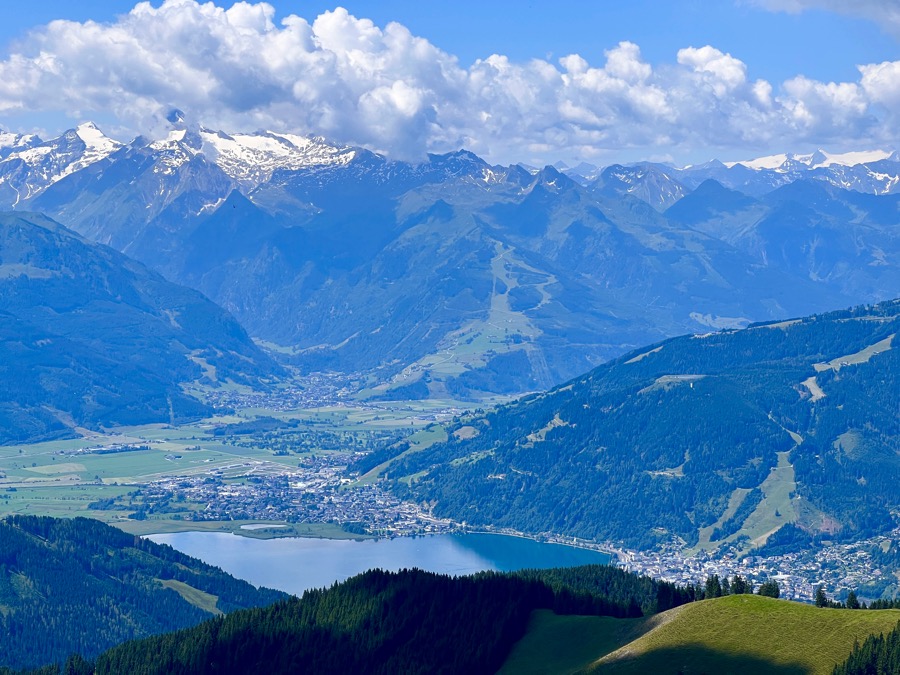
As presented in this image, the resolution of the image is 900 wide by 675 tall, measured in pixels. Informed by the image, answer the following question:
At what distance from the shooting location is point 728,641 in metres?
106

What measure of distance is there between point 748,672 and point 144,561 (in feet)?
369

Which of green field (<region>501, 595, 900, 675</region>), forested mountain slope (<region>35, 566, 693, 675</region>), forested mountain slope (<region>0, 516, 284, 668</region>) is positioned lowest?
green field (<region>501, 595, 900, 675</region>)

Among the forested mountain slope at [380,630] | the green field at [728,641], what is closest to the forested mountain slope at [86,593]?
the forested mountain slope at [380,630]

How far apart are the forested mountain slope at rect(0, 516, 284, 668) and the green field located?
69974mm

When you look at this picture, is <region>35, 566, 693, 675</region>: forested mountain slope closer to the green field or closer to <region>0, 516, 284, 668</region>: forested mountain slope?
the green field

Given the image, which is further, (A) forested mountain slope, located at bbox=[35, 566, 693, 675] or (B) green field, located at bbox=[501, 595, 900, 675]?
(A) forested mountain slope, located at bbox=[35, 566, 693, 675]

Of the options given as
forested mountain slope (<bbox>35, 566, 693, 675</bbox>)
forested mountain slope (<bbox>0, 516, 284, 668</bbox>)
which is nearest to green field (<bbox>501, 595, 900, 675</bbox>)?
forested mountain slope (<bbox>35, 566, 693, 675</bbox>)

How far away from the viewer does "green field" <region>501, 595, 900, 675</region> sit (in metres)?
102

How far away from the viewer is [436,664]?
124125mm

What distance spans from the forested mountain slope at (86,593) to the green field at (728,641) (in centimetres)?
6997

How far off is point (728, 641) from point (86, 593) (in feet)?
332

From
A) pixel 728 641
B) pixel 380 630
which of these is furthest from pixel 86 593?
pixel 728 641

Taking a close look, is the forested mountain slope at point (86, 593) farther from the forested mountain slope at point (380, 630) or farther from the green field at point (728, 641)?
the green field at point (728, 641)

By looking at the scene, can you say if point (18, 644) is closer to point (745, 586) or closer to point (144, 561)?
point (144, 561)
